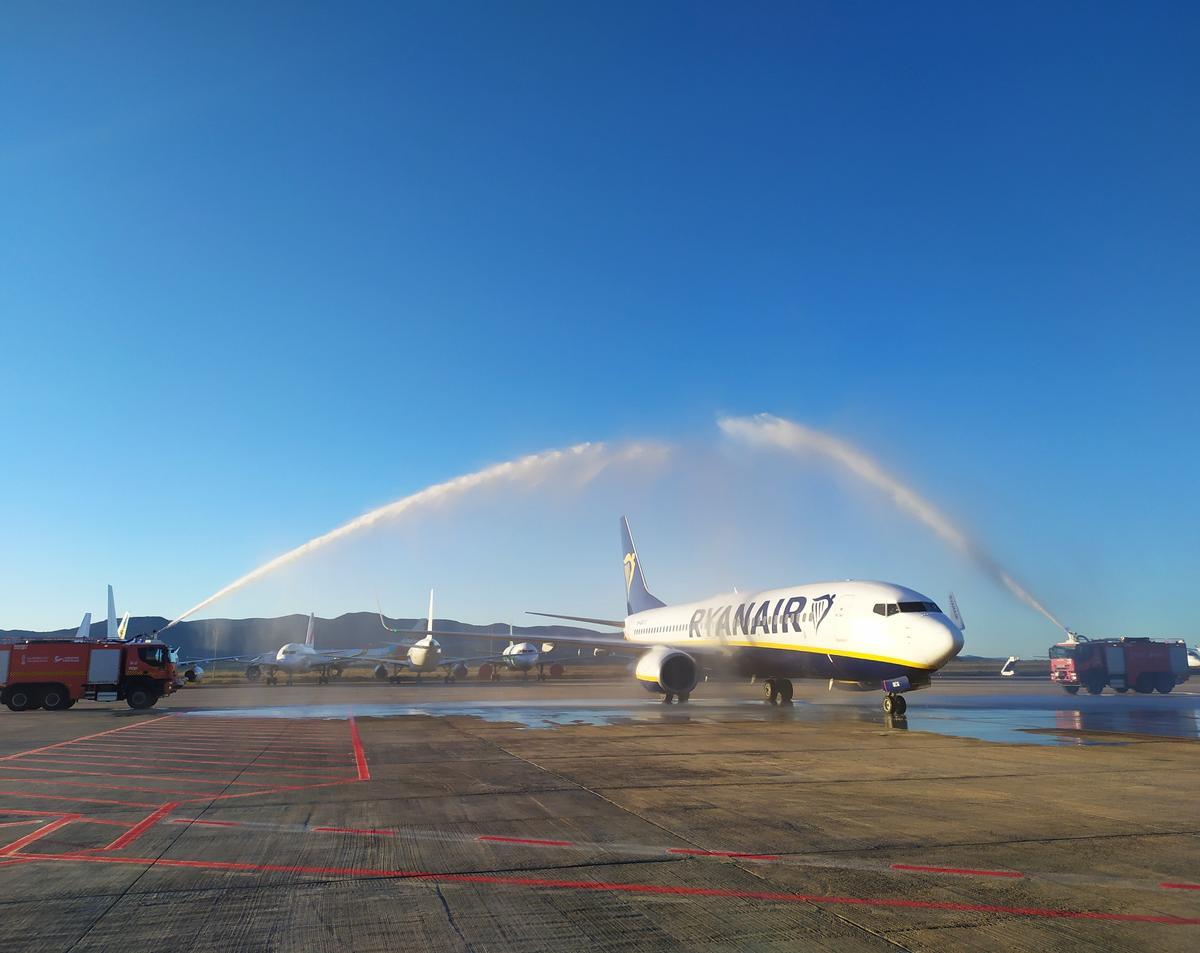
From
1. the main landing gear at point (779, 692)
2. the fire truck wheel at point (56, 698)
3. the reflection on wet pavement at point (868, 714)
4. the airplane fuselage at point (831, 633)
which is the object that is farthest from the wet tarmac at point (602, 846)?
the fire truck wheel at point (56, 698)

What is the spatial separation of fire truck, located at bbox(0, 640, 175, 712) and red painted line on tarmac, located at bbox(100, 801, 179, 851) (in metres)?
23.4

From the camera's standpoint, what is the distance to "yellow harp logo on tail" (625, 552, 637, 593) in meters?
50.9

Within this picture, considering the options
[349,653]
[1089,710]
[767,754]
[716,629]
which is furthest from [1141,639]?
[349,653]

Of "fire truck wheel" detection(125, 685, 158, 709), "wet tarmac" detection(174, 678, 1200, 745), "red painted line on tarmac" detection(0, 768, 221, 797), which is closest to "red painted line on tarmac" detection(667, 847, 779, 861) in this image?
"red painted line on tarmac" detection(0, 768, 221, 797)

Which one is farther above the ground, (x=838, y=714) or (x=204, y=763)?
(x=204, y=763)

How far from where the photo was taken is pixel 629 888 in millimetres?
6473

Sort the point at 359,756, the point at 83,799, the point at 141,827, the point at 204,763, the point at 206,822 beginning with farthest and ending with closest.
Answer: the point at 359,756 → the point at 204,763 → the point at 83,799 → the point at 206,822 → the point at 141,827

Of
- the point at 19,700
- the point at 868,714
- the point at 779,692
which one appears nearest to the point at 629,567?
the point at 779,692

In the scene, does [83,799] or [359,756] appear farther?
[359,756]

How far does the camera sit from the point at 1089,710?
2962 cm

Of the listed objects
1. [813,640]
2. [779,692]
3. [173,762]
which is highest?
[813,640]

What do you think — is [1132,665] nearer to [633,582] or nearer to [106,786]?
[633,582]

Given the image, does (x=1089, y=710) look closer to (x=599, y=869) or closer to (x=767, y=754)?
(x=767, y=754)

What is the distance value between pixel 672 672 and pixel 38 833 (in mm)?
23152
